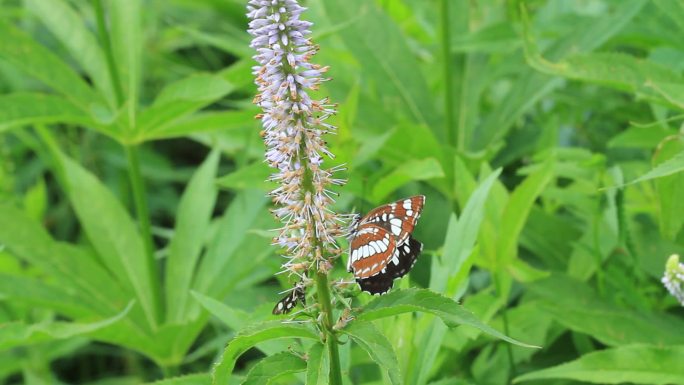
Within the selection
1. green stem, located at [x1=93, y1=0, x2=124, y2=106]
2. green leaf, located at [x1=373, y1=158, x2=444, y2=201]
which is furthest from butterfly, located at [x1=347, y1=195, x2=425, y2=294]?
green stem, located at [x1=93, y1=0, x2=124, y2=106]

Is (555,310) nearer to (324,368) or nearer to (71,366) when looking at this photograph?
(324,368)

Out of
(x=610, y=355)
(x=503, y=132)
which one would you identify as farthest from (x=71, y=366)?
(x=610, y=355)

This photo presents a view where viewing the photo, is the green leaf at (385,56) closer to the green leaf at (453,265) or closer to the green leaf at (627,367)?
the green leaf at (453,265)

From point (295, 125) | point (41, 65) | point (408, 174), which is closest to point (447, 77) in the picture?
point (408, 174)

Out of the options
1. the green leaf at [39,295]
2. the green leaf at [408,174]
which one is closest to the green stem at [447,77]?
the green leaf at [408,174]

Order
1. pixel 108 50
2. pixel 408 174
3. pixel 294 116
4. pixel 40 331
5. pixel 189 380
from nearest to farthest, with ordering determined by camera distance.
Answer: pixel 294 116 → pixel 189 380 → pixel 40 331 → pixel 408 174 → pixel 108 50

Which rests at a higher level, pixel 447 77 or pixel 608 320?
pixel 447 77

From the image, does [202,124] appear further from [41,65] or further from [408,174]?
[408,174]
